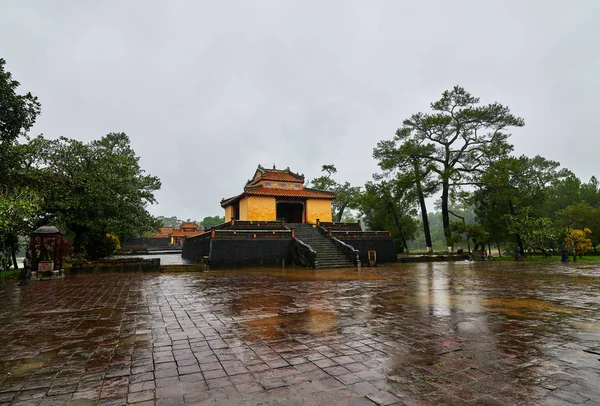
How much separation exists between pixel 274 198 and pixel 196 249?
7354 millimetres

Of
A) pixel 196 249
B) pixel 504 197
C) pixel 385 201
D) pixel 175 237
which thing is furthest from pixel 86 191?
pixel 175 237

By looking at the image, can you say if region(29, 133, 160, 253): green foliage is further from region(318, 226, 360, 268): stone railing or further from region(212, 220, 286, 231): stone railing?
region(318, 226, 360, 268): stone railing

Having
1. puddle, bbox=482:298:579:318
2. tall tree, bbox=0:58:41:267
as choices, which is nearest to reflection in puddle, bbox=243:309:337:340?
puddle, bbox=482:298:579:318

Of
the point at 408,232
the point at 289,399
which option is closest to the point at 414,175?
the point at 408,232

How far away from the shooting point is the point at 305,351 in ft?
12.4

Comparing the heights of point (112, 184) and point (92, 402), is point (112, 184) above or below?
above

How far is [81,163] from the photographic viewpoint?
54.5 ft

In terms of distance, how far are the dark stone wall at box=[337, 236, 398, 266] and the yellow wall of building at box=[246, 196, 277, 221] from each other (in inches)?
269

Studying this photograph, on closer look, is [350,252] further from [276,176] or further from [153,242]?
[153,242]

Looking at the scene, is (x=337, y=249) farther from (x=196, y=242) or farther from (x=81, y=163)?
(x=81, y=163)

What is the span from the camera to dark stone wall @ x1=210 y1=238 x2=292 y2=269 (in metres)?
18.8

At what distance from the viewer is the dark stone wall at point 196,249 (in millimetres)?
20228

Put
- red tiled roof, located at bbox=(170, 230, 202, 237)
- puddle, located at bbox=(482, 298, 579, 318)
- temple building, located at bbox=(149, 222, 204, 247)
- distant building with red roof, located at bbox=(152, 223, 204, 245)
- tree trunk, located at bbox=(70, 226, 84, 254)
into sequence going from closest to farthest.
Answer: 1. puddle, located at bbox=(482, 298, 579, 318)
2. tree trunk, located at bbox=(70, 226, 84, 254)
3. temple building, located at bbox=(149, 222, 204, 247)
4. distant building with red roof, located at bbox=(152, 223, 204, 245)
5. red tiled roof, located at bbox=(170, 230, 202, 237)

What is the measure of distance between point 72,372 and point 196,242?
815 inches
